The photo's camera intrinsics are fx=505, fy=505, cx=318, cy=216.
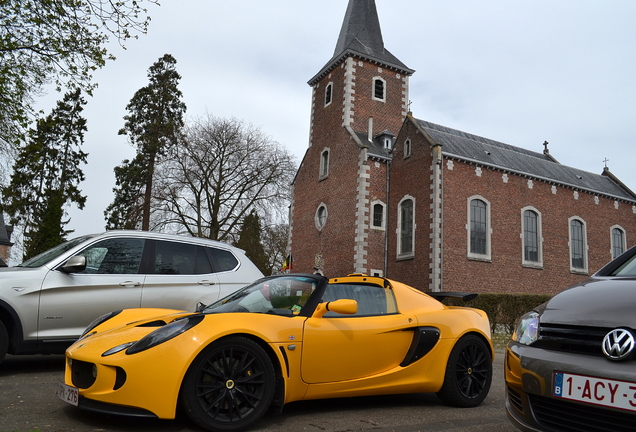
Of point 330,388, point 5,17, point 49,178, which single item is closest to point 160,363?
point 330,388

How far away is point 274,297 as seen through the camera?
446 centimetres

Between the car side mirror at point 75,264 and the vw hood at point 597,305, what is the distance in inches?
193

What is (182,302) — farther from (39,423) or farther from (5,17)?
(5,17)

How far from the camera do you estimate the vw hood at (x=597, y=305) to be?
8.91ft

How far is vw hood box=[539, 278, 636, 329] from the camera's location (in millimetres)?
2717

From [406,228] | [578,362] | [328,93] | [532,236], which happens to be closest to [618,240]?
[532,236]

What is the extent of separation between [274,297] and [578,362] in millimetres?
2490

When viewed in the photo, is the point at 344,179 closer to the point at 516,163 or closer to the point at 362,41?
the point at 516,163

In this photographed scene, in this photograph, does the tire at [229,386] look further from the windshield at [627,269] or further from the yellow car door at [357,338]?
the windshield at [627,269]

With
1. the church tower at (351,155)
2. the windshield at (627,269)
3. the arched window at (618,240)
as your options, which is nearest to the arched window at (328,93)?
the church tower at (351,155)

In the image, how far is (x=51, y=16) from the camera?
11117 millimetres

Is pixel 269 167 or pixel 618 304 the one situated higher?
pixel 269 167

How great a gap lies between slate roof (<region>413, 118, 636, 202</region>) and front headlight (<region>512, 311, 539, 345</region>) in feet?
73.5

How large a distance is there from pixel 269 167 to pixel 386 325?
2954 cm
